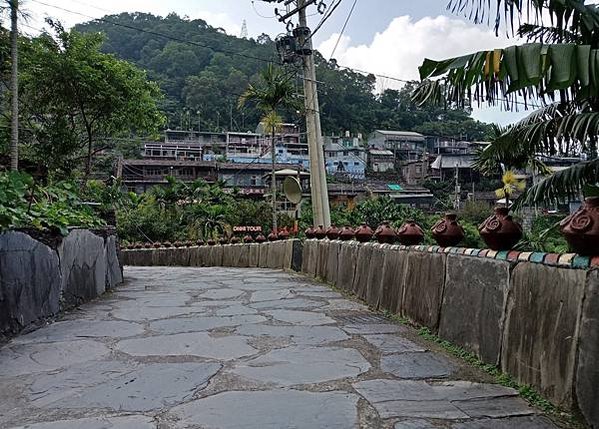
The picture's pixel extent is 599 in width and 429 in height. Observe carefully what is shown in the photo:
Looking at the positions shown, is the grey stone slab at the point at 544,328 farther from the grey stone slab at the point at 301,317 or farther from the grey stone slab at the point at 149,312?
the grey stone slab at the point at 149,312

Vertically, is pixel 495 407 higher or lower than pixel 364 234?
lower

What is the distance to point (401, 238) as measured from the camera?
3490 mm

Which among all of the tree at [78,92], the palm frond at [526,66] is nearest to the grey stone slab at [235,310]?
the palm frond at [526,66]

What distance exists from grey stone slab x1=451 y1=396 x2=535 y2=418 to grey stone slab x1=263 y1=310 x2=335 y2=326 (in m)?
1.57

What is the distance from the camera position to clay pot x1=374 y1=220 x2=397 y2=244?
3908 mm

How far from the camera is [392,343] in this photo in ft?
9.18

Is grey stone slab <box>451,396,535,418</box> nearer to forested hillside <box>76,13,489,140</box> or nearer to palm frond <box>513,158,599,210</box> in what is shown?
palm frond <box>513,158,599,210</box>

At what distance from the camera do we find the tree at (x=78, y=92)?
11.3m

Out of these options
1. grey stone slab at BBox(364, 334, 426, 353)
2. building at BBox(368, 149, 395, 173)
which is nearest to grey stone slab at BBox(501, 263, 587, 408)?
grey stone slab at BBox(364, 334, 426, 353)

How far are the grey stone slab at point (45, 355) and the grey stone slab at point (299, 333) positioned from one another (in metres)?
0.85

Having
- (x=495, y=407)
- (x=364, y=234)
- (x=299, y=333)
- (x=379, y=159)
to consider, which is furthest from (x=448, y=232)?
(x=379, y=159)

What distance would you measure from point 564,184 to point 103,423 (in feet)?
18.3

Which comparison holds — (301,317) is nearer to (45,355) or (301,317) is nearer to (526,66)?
(45,355)

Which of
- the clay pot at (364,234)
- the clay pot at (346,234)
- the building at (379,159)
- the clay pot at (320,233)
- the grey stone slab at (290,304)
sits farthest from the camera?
the building at (379,159)
